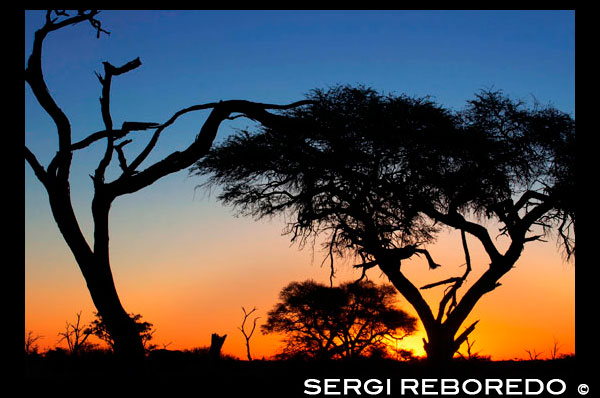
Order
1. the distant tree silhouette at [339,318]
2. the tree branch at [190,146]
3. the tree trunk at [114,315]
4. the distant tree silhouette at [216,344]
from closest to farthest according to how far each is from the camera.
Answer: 1. the tree trunk at [114,315]
2. the tree branch at [190,146]
3. the distant tree silhouette at [216,344]
4. the distant tree silhouette at [339,318]

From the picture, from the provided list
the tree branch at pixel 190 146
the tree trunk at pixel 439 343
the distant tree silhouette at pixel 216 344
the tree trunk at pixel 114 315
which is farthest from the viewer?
the tree trunk at pixel 439 343

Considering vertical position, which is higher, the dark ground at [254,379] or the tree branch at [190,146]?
the tree branch at [190,146]

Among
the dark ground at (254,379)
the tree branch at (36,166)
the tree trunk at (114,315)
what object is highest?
the tree branch at (36,166)

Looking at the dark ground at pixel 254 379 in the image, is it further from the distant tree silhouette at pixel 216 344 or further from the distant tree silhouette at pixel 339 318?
the distant tree silhouette at pixel 339 318

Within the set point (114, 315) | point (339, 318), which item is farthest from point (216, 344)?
point (339, 318)

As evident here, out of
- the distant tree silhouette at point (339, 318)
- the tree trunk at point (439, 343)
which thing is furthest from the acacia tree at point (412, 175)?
the distant tree silhouette at point (339, 318)

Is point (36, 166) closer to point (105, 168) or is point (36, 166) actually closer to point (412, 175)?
point (105, 168)

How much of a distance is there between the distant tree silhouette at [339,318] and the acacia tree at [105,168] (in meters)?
14.7

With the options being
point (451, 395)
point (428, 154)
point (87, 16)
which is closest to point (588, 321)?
point (451, 395)

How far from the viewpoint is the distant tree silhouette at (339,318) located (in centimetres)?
2412

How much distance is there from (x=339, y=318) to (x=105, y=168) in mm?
15653

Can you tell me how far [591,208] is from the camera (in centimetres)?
1041

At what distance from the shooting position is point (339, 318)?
2422 centimetres

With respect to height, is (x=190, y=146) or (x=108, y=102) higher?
(x=108, y=102)
